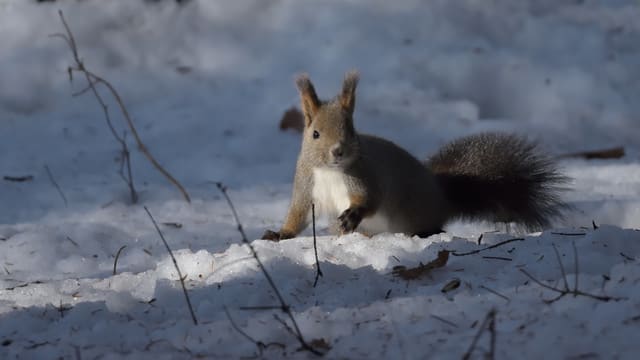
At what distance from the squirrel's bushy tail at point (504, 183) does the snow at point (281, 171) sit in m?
0.16

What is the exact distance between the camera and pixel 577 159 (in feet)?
15.9

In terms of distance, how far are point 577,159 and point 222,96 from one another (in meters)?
1.99

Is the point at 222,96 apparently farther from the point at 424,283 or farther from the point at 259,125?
the point at 424,283

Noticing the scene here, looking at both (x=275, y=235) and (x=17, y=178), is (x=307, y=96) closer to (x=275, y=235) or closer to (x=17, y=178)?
(x=275, y=235)

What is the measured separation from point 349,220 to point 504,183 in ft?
2.36

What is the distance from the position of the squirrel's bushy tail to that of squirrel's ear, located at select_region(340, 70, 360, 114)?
21.6 inches

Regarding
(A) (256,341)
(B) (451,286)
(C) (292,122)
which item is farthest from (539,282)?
(C) (292,122)

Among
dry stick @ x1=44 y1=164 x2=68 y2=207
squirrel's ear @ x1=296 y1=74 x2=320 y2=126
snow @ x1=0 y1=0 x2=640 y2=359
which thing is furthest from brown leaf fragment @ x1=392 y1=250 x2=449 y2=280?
dry stick @ x1=44 y1=164 x2=68 y2=207

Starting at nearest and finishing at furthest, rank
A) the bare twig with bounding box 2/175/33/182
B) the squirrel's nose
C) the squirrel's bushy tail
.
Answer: the squirrel's nose → the squirrel's bushy tail → the bare twig with bounding box 2/175/33/182

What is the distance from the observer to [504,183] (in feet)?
11.7

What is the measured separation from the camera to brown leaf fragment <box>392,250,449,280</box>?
231cm

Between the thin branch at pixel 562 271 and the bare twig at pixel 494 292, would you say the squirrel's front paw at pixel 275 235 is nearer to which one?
the thin branch at pixel 562 271

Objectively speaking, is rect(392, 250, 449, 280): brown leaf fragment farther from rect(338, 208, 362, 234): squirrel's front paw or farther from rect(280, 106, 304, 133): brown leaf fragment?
rect(280, 106, 304, 133): brown leaf fragment

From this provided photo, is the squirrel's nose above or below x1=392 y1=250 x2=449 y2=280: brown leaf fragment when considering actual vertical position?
below
